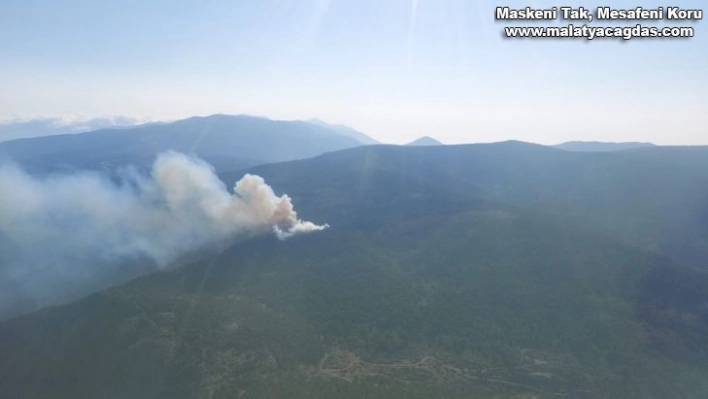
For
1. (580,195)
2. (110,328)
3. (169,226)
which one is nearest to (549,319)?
(110,328)

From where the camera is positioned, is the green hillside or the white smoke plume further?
the white smoke plume

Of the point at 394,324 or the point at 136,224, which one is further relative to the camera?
the point at 136,224

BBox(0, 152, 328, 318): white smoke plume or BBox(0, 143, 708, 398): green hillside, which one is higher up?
BBox(0, 152, 328, 318): white smoke plume

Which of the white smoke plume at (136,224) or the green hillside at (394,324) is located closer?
the green hillside at (394,324)

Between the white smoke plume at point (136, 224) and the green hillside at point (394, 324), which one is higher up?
the white smoke plume at point (136, 224)

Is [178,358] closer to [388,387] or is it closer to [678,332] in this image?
Result: [388,387]
